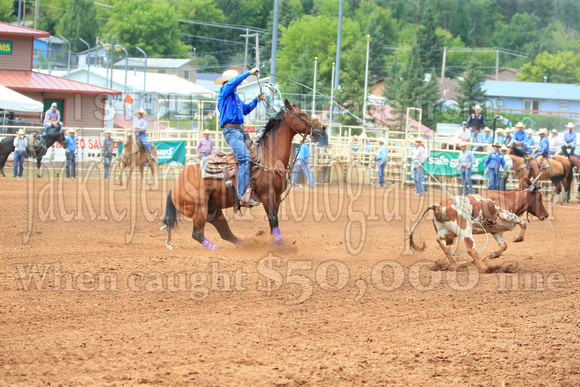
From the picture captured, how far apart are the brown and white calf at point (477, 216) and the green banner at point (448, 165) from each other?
12640 millimetres

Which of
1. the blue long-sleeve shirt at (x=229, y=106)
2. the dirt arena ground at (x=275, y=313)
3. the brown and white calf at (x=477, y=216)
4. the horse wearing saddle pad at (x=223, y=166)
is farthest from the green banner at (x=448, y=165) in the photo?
the blue long-sleeve shirt at (x=229, y=106)

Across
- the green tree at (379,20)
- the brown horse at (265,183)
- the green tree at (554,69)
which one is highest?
the green tree at (379,20)

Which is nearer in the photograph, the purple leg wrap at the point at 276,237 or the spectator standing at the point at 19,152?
the purple leg wrap at the point at 276,237

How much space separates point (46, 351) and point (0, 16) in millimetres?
83404

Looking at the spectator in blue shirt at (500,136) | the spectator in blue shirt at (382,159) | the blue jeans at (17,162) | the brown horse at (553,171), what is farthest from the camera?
the spectator in blue shirt at (382,159)

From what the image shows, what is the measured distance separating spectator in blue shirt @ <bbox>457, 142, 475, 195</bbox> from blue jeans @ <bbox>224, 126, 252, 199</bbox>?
1293 cm

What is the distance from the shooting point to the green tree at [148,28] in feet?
253

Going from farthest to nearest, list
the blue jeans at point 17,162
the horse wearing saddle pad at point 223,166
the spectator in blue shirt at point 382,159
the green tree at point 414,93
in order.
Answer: the green tree at point 414,93 < the spectator in blue shirt at point 382,159 < the blue jeans at point 17,162 < the horse wearing saddle pad at point 223,166

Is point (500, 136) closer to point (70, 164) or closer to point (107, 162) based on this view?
point (107, 162)

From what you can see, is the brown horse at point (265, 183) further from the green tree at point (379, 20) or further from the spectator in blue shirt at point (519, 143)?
the green tree at point (379, 20)

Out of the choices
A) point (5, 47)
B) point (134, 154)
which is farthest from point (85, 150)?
point (5, 47)

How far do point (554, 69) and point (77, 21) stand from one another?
207ft

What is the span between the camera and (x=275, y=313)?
6.16 m

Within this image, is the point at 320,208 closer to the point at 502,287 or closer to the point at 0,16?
the point at 502,287
